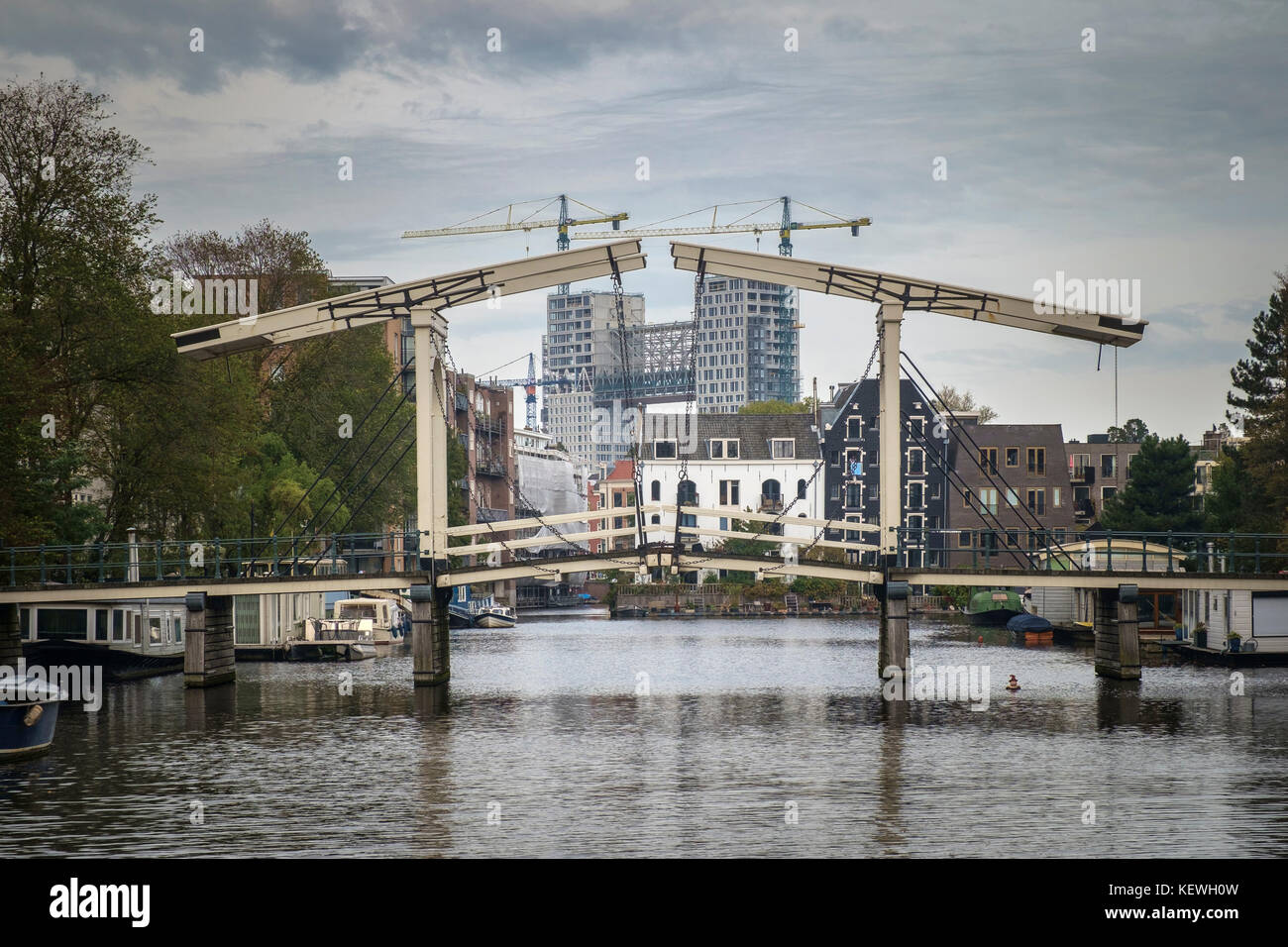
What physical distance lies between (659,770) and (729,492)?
73.5 m

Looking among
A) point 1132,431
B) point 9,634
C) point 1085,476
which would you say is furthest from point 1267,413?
point 1132,431

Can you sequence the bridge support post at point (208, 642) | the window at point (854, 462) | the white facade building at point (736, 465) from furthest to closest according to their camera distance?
the white facade building at point (736, 465), the window at point (854, 462), the bridge support post at point (208, 642)

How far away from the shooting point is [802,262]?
40312 millimetres

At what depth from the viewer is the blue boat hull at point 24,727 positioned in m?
28.8

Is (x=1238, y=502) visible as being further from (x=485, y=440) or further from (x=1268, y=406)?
(x=485, y=440)

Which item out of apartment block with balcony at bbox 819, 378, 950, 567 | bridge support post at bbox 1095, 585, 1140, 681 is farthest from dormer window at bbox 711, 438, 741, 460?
bridge support post at bbox 1095, 585, 1140, 681

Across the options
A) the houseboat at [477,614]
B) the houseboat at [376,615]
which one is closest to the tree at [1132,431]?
the houseboat at [477,614]

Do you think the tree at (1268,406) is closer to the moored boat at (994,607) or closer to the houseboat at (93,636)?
the moored boat at (994,607)

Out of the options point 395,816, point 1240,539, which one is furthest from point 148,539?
point 1240,539

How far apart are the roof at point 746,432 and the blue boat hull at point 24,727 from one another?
72.7 meters
